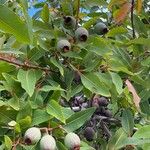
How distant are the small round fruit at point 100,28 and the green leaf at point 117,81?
0.69ft

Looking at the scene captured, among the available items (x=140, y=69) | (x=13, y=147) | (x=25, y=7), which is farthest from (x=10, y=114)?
(x=25, y=7)

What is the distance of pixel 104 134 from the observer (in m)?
2.18

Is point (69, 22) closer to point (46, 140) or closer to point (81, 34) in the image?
point (81, 34)

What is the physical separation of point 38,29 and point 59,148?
0.57m

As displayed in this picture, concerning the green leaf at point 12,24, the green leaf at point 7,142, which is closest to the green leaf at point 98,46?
the green leaf at point 7,142

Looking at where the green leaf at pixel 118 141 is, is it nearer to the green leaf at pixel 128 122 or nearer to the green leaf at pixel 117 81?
the green leaf at pixel 128 122

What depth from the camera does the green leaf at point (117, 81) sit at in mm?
1660

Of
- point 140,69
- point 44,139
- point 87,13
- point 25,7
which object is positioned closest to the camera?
point 25,7

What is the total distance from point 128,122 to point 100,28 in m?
0.40

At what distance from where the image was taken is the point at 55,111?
1417 mm

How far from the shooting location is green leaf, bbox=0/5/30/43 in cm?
72

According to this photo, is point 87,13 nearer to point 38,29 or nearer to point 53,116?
point 38,29

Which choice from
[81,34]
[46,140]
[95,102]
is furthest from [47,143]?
[95,102]

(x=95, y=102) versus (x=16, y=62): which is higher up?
(x=16, y=62)
